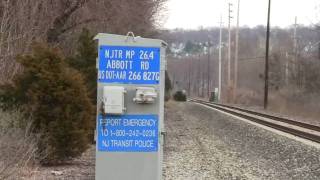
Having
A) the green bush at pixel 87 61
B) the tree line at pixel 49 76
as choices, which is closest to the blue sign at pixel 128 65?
the tree line at pixel 49 76

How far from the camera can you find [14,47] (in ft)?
50.5

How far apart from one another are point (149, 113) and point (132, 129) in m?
0.30

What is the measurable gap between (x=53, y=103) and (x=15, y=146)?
1.46 meters

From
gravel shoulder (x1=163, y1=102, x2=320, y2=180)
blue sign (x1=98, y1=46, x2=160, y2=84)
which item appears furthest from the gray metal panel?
gravel shoulder (x1=163, y1=102, x2=320, y2=180)

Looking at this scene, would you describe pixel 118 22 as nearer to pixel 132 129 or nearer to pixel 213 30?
pixel 132 129

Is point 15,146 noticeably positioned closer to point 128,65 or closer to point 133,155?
point 133,155

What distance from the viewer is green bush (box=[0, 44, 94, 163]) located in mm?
10789

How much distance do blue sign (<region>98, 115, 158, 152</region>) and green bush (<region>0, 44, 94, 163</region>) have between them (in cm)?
358

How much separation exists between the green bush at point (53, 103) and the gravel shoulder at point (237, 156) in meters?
2.08

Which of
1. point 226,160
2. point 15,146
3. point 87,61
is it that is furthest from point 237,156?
point 15,146

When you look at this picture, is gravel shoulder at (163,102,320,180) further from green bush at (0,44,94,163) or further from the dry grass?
the dry grass

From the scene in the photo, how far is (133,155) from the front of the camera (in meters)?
7.53

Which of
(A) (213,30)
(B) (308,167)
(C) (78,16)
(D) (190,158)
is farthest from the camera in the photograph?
(A) (213,30)

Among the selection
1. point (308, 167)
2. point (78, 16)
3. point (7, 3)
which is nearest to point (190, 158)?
point (308, 167)
